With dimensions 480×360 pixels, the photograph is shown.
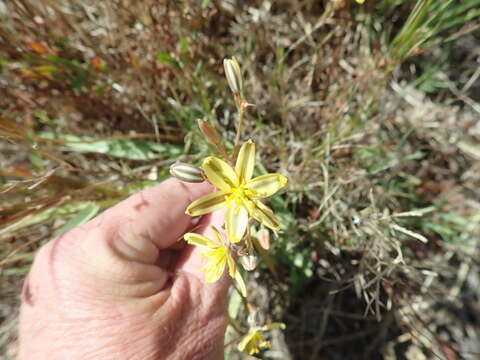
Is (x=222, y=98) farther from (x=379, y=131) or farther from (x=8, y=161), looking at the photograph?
(x=8, y=161)

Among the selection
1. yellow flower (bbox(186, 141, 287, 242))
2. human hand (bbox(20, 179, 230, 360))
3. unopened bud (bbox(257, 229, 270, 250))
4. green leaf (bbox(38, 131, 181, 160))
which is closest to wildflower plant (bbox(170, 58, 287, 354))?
yellow flower (bbox(186, 141, 287, 242))

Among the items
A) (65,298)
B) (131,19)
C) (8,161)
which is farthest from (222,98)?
(8,161)

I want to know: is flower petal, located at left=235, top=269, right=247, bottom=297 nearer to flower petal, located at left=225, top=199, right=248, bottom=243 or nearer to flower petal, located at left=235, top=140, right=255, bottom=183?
flower petal, located at left=225, top=199, right=248, bottom=243

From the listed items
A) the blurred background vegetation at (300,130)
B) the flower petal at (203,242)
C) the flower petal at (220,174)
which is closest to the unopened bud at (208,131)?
the flower petal at (220,174)

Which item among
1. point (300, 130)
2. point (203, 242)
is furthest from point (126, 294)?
point (300, 130)

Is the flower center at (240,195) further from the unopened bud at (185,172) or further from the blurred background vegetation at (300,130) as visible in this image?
the blurred background vegetation at (300,130)

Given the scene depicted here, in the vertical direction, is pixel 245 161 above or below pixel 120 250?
above

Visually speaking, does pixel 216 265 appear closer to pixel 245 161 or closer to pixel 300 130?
pixel 245 161
